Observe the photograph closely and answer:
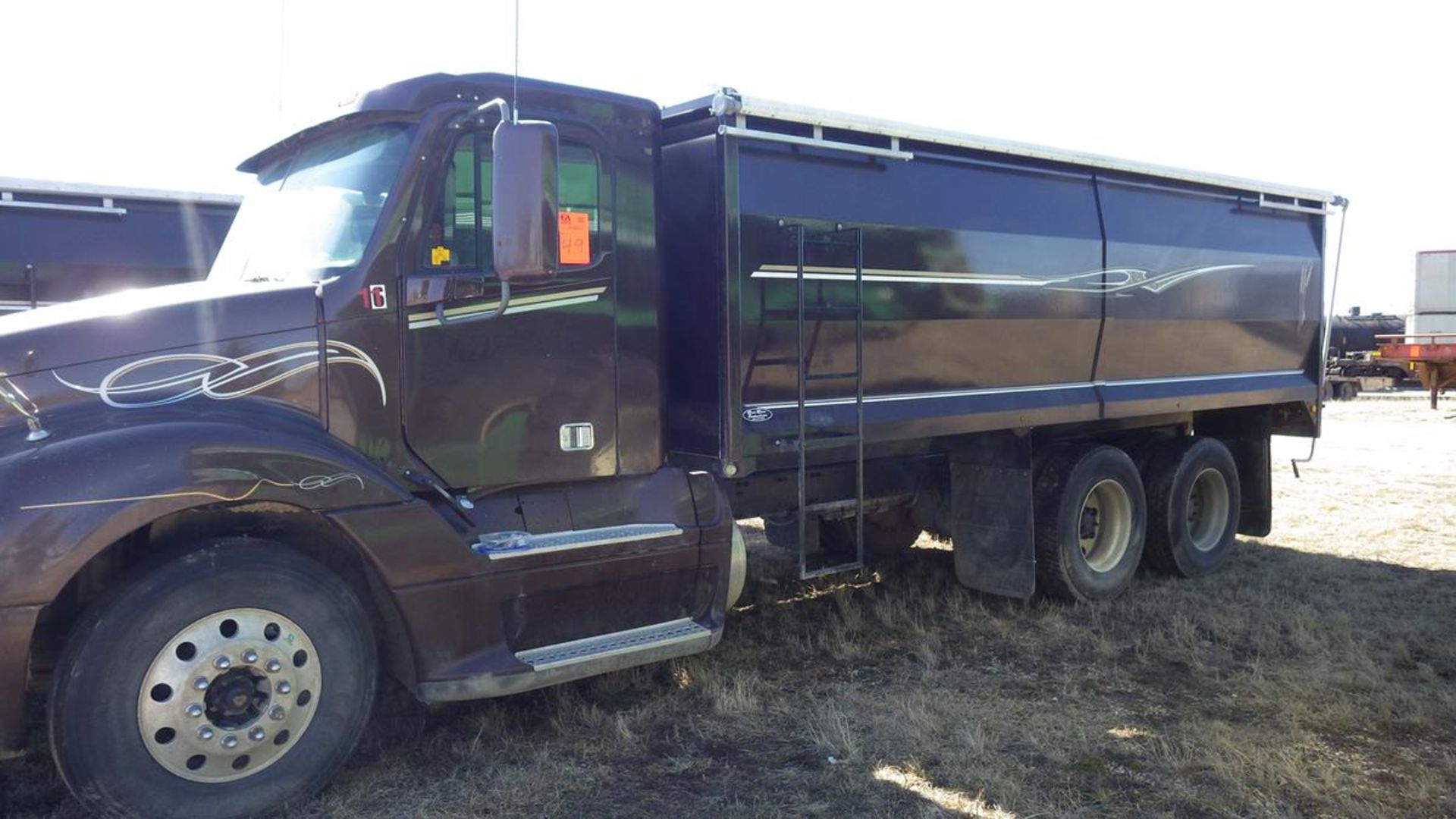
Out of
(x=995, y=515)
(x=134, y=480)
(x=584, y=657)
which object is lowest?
(x=584, y=657)

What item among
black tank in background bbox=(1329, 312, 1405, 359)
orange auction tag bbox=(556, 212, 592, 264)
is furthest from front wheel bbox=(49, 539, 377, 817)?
black tank in background bbox=(1329, 312, 1405, 359)

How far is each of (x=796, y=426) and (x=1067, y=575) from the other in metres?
2.62

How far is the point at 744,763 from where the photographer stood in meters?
4.53

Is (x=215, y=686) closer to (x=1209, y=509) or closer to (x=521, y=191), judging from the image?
(x=521, y=191)

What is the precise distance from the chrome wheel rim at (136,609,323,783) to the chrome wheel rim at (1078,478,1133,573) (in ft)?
17.3

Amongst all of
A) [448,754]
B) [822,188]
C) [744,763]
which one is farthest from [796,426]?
[448,754]

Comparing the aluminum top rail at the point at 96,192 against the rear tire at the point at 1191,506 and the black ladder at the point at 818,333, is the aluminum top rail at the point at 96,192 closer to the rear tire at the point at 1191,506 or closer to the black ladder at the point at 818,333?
the black ladder at the point at 818,333

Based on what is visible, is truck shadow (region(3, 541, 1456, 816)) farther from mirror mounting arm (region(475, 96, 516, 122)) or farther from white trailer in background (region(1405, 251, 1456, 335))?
white trailer in background (region(1405, 251, 1456, 335))

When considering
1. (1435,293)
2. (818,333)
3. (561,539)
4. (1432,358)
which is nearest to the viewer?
(561,539)

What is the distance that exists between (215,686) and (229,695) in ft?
0.18

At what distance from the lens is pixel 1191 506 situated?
8289 mm

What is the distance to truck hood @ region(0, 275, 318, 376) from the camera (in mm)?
3725

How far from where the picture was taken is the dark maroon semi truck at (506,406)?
369 cm

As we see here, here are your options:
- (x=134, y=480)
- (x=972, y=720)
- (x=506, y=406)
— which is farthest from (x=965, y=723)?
(x=134, y=480)
